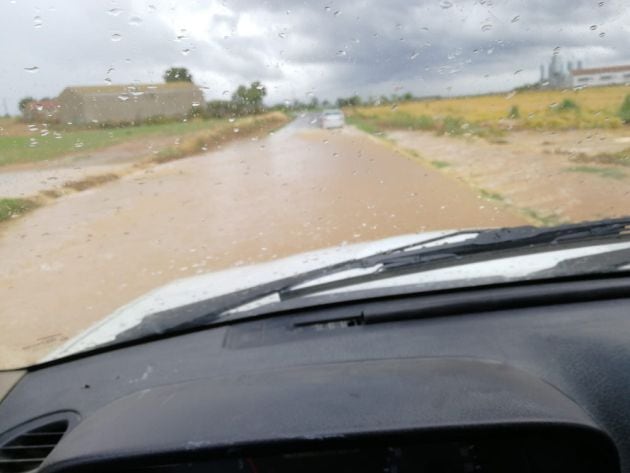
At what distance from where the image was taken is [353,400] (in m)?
2.13

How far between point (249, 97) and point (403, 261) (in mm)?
1725

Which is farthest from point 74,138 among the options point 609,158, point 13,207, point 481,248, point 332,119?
point 609,158

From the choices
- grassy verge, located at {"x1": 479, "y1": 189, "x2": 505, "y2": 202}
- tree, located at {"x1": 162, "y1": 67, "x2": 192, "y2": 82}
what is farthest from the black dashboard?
grassy verge, located at {"x1": 479, "y1": 189, "x2": 505, "y2": 202}

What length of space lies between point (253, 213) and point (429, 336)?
147 inches

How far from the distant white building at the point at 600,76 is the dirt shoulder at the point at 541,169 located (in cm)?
113

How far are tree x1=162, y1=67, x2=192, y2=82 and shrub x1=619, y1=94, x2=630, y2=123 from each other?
3.93 metres

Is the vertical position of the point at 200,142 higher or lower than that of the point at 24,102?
lower

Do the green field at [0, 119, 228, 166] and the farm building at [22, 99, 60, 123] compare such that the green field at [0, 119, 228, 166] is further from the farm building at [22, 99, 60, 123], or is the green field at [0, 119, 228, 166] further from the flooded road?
the flooded road

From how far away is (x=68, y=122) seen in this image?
421 centimetres

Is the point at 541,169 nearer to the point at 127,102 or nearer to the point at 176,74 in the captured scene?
the point at 176,74

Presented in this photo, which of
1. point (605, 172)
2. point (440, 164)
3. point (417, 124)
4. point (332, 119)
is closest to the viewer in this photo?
→ point (332, 119)

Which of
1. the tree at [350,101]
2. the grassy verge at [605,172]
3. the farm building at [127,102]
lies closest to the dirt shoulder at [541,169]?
the grassy verge at [605,172]

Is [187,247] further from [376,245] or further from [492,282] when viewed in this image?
[492,282]

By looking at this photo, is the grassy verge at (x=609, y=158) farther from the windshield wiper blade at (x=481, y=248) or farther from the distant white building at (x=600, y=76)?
the windshield wiper blade at (x=481, y=248)
